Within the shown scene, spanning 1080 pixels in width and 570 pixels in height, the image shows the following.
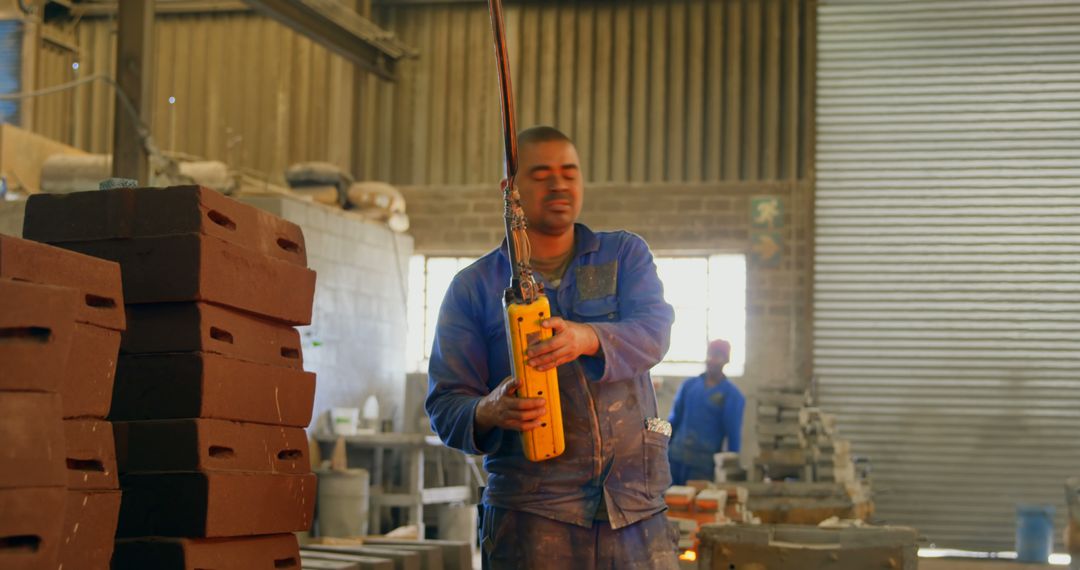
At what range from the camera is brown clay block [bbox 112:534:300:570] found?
3725 mm

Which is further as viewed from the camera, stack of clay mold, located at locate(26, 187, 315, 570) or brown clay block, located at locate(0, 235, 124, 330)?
stack of clay mold, located at locate(26, 187, 315, 570)

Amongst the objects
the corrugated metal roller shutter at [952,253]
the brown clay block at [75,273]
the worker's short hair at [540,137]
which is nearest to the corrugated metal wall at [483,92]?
the corrugated metal roller shutter at [952,253]

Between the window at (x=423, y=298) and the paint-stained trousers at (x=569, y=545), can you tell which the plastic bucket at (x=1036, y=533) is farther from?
the paint-stained trousers at (x=569, y=545)

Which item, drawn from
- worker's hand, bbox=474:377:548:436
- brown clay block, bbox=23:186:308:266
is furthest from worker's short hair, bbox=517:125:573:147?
brown clay block, bbox=23:186:308:266

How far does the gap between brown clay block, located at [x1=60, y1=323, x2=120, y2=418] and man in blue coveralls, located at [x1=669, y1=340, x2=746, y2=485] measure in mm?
7753

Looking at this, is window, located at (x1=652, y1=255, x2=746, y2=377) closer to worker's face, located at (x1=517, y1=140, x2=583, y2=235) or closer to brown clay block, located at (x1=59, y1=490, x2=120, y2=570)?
worker's face, located at (x1=517, y1=140, x2=583, y2=235)

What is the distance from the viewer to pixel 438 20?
52.0ft

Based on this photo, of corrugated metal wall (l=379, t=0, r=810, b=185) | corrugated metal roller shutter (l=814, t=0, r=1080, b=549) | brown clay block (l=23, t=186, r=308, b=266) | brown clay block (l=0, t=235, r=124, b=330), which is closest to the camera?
brown clay block (l=0, t=235, r=124, b=330)

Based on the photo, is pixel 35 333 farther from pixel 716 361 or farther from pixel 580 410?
pixel 716 361

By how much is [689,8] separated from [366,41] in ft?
12.4

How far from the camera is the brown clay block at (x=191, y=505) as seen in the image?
12.4ft

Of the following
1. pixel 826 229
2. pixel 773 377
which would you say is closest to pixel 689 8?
pixel 826 229

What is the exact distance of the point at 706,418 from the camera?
35.6ft

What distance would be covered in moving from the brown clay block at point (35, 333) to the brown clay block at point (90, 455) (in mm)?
296
